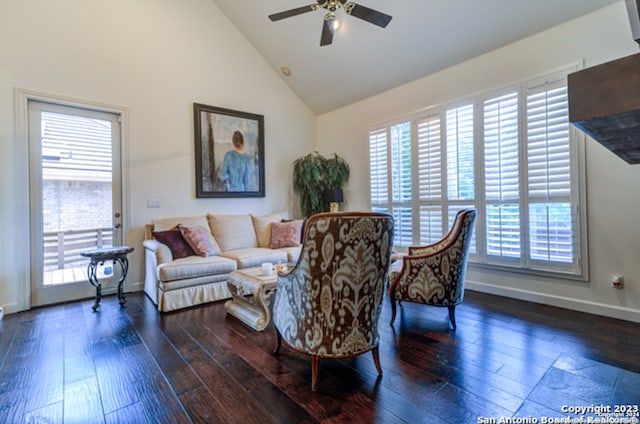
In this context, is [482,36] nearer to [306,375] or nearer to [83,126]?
[306,375]

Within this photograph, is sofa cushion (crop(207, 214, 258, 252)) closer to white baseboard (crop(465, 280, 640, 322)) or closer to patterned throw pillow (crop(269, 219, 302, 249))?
patterned throw pillow (crop(269, 219, 302, 249))

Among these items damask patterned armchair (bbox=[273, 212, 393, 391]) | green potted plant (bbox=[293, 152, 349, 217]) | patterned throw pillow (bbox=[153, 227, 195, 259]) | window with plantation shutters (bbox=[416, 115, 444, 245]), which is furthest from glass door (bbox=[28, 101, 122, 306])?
window with plantation shutters (bbox=[416, 115, 444, 245])

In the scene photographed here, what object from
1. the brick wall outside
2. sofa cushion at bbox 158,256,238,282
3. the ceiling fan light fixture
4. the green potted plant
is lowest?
sofa cushion at bbox 158,256,238,282

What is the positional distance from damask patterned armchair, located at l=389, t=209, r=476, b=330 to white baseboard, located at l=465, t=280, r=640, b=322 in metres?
1.24

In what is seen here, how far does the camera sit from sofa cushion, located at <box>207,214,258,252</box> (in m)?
4.36

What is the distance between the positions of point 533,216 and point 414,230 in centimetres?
148

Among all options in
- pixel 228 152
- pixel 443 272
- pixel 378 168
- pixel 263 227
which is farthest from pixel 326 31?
pixel 263 227

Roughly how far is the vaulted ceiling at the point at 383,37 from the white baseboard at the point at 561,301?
2.82m

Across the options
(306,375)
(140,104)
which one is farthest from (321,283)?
(140,104)

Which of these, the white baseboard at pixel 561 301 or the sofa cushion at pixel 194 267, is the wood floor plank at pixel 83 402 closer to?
the sofa cushion at pixel 194 267

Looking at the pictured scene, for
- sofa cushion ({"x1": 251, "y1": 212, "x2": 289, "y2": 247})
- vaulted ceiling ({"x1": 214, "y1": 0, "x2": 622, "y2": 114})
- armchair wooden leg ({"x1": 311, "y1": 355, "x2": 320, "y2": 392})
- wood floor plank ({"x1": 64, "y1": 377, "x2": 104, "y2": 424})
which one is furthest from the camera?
sofa cushion ({"x1": 251, "y1": 212, "x2": 289, "y2": 247})

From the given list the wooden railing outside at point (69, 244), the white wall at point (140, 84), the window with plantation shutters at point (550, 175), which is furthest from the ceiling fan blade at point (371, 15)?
the wooden railing outside at point (69, 244)

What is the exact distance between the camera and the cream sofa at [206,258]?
3281 millimetres

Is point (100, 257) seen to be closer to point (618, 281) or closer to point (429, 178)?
point (429, 178)
